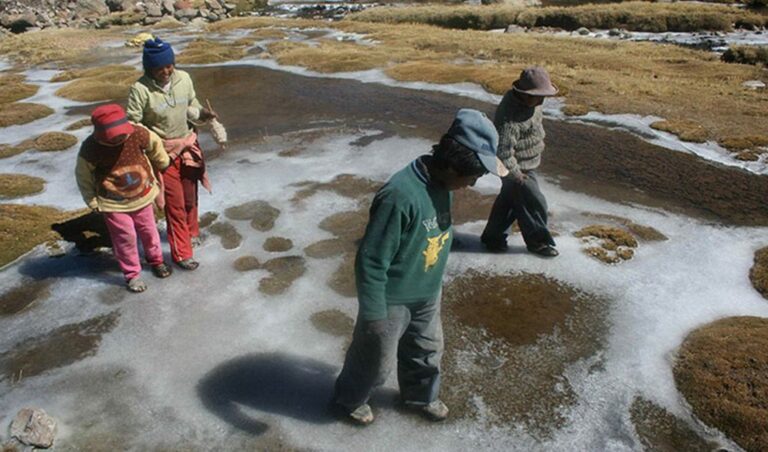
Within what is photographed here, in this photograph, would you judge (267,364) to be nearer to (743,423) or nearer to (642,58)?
(743,423)

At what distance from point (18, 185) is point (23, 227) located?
8.64 feet

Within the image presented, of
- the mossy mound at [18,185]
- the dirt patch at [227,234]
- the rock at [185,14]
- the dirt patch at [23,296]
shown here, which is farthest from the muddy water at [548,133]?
the rock at [185,14]

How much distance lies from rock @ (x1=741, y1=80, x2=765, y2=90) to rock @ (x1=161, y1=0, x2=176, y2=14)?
5231 cm

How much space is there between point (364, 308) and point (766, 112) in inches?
602

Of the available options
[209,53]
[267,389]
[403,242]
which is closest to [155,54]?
[267,389]

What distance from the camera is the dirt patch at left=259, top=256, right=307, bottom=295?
7070mm

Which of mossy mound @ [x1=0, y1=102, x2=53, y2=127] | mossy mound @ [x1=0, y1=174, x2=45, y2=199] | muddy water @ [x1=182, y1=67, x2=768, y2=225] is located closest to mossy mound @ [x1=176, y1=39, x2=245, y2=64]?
muddy water @ [x1=182, y1=67, x2=768, y2=225]

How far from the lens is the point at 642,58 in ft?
77.0

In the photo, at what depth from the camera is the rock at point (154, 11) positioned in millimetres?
51562

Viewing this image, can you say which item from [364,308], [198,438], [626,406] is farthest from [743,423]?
[198,438]

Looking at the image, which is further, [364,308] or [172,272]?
[172,272]

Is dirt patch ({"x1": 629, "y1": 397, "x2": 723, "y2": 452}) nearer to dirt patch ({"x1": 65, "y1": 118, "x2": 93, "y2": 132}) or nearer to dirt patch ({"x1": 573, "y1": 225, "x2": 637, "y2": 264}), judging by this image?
dirt patch ({"x1": 573, "y1": 225, "x2": 637, "y2": 264})

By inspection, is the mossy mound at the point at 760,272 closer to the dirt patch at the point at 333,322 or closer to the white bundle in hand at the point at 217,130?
the dirt patch at the point at 333,322

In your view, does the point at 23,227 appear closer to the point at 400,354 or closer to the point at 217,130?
the point at 217,130
